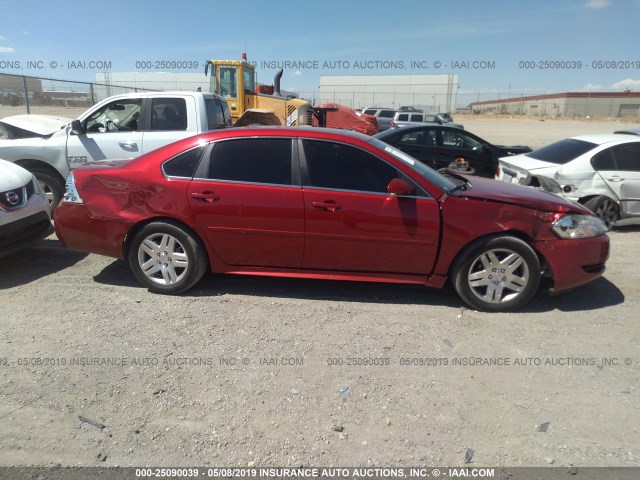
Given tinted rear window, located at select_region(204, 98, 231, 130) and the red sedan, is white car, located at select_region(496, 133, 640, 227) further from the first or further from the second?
tinted rear window, located at select_region(204, 98, 231, 130)

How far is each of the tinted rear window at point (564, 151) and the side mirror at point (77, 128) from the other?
7.19 metres

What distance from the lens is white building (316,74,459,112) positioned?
6850 cm

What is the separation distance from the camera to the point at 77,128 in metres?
6.55

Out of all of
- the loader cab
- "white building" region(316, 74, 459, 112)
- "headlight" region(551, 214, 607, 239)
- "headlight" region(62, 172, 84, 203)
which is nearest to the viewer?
"headlight" region(551, 214, 607, 239)

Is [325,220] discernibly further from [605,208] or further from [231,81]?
[231,81]

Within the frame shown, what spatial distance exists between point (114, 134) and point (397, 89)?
72.3m

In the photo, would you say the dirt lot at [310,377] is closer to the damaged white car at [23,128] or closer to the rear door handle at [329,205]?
the rear door handle at [329,205]

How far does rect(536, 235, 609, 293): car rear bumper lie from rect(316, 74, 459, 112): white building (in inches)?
2587

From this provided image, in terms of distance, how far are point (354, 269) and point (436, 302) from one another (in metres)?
0.90

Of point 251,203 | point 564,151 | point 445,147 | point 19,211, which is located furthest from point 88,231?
point 445,147

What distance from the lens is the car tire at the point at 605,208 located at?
6668 millimetres

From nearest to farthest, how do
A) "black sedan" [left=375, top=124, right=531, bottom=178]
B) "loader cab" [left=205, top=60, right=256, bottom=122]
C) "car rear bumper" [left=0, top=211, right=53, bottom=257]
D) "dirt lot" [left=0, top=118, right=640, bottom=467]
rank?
"dirt lot" [left=0, top=118, right=640, bottom=467] < "car rear bumper" [left=0, top=211, right=53, bottom=257] < "black sedan" [left=375, top=124, right=531, bottom=178] < "loader cab" [left=205, top=60, right=256, bottom=122]

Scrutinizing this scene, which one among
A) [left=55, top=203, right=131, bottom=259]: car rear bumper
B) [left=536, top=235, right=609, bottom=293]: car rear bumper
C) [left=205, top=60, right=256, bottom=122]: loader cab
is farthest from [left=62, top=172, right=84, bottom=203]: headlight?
[left=205, top=60, right=256, bottom=122]: loader cab

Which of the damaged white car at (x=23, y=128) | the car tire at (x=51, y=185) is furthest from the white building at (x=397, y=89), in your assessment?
the car tire at (x=51, y=185)
